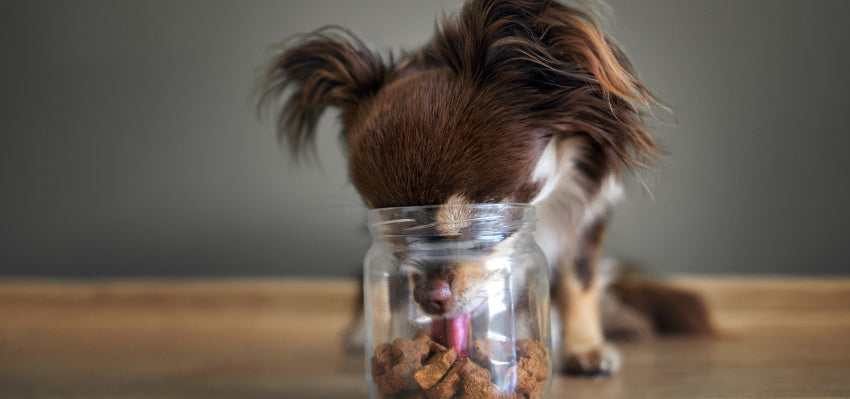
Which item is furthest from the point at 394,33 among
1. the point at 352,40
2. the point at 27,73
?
the point at 27,73

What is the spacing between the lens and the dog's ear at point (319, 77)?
1.14m

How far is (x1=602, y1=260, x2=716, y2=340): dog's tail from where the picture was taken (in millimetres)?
1877

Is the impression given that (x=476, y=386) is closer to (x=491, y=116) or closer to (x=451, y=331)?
(x=451, y=331)

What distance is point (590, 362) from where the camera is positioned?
1.33 metres

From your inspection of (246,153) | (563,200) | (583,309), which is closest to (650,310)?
(583,309)

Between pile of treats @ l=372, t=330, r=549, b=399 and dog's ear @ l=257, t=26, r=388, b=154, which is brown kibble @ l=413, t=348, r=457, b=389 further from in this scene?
dog's ear @ l=257, t=26, r=388, b=154

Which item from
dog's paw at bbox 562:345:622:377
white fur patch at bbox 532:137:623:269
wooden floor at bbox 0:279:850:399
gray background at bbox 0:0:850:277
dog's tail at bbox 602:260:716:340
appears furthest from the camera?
gray background at bbox 0:0:850:277

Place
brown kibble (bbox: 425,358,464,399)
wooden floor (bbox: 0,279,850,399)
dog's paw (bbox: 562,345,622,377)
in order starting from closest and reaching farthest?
brown kibble (bbox: 425,358,464,399)
wooden floor (bbox: 0,279,850,399)
dog's paw (bbox: 562,345,622,377)

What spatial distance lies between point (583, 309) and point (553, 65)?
2.18 feet

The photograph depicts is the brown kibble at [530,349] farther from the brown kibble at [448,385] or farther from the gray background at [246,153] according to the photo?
the gray background at [246,153]

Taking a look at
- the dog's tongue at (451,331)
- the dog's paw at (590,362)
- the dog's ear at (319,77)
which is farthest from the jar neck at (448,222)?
the dog's paw at (590,362)

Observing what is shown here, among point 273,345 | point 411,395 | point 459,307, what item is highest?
point 459,307

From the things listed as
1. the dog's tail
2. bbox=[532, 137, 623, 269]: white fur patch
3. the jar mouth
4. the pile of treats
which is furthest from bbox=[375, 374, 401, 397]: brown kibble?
the dog's tail

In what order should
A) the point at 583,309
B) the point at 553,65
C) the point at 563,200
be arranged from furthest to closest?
the point at 583,309 < the point at 563,200 < the point at 553,65
